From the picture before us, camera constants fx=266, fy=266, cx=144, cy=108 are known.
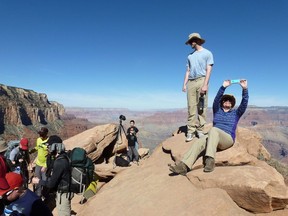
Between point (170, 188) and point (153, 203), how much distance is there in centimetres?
62

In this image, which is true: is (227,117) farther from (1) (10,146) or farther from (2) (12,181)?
(1) (10,146)

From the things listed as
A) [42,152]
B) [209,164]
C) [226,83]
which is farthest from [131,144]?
[226,83]

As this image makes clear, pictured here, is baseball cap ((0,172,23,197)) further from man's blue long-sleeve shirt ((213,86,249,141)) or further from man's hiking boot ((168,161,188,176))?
man's blue long-sleeve shirt ((213,86,249,141))

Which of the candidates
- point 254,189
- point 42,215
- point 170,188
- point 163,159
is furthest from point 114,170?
point 42,215

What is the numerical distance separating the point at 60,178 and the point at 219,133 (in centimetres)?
397

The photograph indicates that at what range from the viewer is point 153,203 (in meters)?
6.16

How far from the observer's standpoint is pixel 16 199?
352 centimetres

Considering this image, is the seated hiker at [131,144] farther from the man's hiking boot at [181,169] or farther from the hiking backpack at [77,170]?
the hiking backpack at [77,170]

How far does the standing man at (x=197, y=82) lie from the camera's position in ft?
26.7

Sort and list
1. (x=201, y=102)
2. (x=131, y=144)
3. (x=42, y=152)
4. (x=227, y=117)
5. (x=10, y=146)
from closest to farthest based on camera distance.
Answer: (x=227, y=117) < (x=201, y=102) < (x=10, y=146) < (x=42, y=152) < (x=131, y=144)

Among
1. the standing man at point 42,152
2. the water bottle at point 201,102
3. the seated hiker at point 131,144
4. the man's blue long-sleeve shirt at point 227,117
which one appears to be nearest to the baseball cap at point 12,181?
the man's blue long-sleeve shirt at point 227,117

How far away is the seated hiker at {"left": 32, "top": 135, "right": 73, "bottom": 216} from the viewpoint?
5711 mm

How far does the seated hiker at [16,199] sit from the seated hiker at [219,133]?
13.0 feet

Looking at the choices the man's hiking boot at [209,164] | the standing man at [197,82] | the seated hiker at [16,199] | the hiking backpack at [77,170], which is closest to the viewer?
the seated hiker at [16,199]
